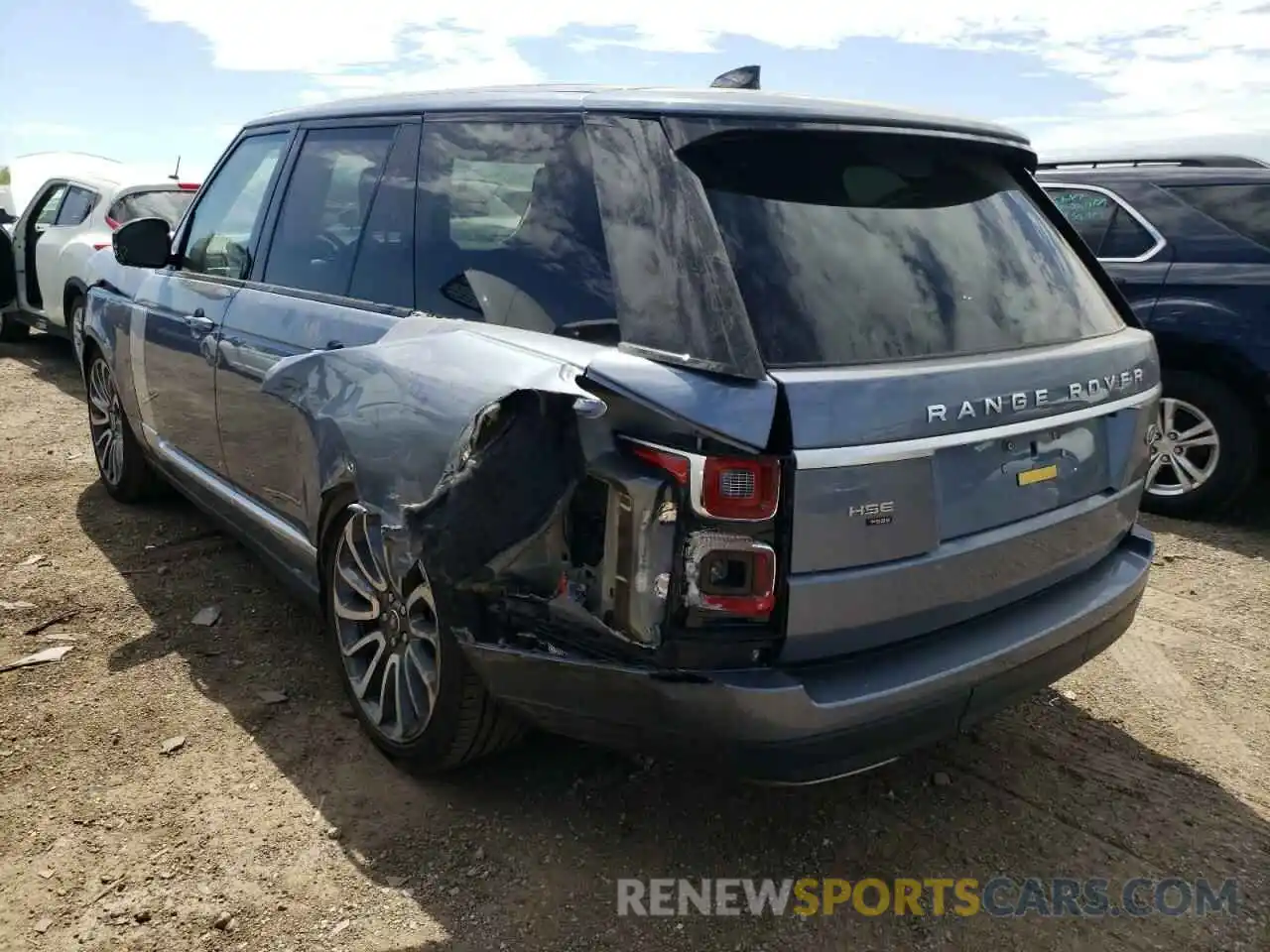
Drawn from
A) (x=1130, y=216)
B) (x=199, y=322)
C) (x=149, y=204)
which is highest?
(x=1130, y=216)

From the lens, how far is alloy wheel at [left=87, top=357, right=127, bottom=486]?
5.33 m

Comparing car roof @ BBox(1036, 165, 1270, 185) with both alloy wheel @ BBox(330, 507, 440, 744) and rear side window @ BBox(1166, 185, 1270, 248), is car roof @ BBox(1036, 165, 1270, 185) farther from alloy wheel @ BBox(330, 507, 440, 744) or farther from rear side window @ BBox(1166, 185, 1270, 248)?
alloy wheel @ BBox(330, 507, 440, 744)

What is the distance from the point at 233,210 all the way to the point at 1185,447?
4.94 meters

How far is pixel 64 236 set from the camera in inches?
352

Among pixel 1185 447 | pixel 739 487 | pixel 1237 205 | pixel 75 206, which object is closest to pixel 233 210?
pixel 739 487

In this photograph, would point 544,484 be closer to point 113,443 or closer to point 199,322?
point 199,322

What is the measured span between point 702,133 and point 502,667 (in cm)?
133

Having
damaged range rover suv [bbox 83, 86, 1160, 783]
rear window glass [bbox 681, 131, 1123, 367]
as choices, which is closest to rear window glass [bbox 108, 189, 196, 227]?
damaged range rover suv [bbox 83, 86, 1160, 783]

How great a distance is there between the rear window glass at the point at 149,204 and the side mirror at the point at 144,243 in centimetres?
462

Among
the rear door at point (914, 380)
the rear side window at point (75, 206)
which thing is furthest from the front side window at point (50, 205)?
the rear door at point (914, 380)

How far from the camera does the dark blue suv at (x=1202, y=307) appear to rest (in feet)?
17.7

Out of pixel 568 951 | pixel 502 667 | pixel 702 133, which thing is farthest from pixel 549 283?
pixel 568 951

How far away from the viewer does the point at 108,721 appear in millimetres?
3385

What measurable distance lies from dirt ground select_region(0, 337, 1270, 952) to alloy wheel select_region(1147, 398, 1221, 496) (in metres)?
1.73
